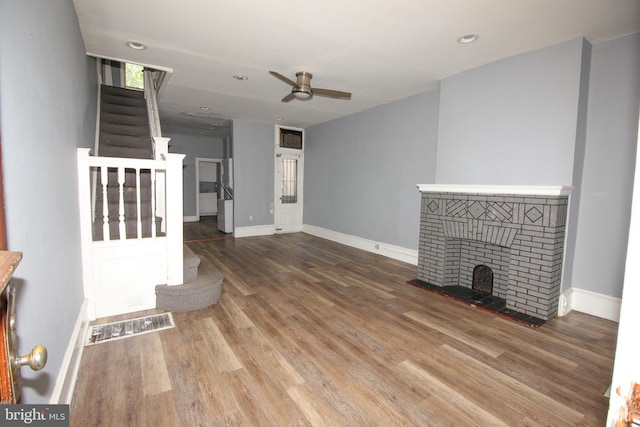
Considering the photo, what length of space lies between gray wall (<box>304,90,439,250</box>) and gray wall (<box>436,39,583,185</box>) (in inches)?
28.3

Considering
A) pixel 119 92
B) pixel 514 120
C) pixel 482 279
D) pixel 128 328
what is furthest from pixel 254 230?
pixel 514 120

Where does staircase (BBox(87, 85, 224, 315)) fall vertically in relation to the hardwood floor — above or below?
above

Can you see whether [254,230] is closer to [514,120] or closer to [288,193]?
[288,193]

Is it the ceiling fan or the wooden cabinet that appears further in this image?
the ceiling fan

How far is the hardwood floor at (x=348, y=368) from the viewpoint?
5.91 ft

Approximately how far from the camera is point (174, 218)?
10.4 ft

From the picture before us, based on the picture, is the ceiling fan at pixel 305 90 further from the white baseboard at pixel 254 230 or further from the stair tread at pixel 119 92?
the white baseboard at pixel 254 230

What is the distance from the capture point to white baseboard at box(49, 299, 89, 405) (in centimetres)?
169

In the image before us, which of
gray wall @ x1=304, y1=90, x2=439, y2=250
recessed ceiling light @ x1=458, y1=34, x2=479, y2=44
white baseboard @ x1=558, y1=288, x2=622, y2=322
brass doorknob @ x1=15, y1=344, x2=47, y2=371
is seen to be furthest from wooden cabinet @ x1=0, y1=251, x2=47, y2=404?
gray wall @ x1=304, y1=90, x2=439, y2=250

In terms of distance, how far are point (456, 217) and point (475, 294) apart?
984mm

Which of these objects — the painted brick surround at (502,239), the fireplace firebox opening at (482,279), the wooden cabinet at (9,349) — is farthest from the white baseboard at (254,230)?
the wooden cabinet at (9,349)

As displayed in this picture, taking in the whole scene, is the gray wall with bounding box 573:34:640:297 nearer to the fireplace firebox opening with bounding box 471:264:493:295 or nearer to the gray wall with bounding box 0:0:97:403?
the fireplace firebox opening with bounding box 471:264:493:295

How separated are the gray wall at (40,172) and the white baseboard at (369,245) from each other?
4370 millimetres

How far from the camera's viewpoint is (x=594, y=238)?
3.17 meters
